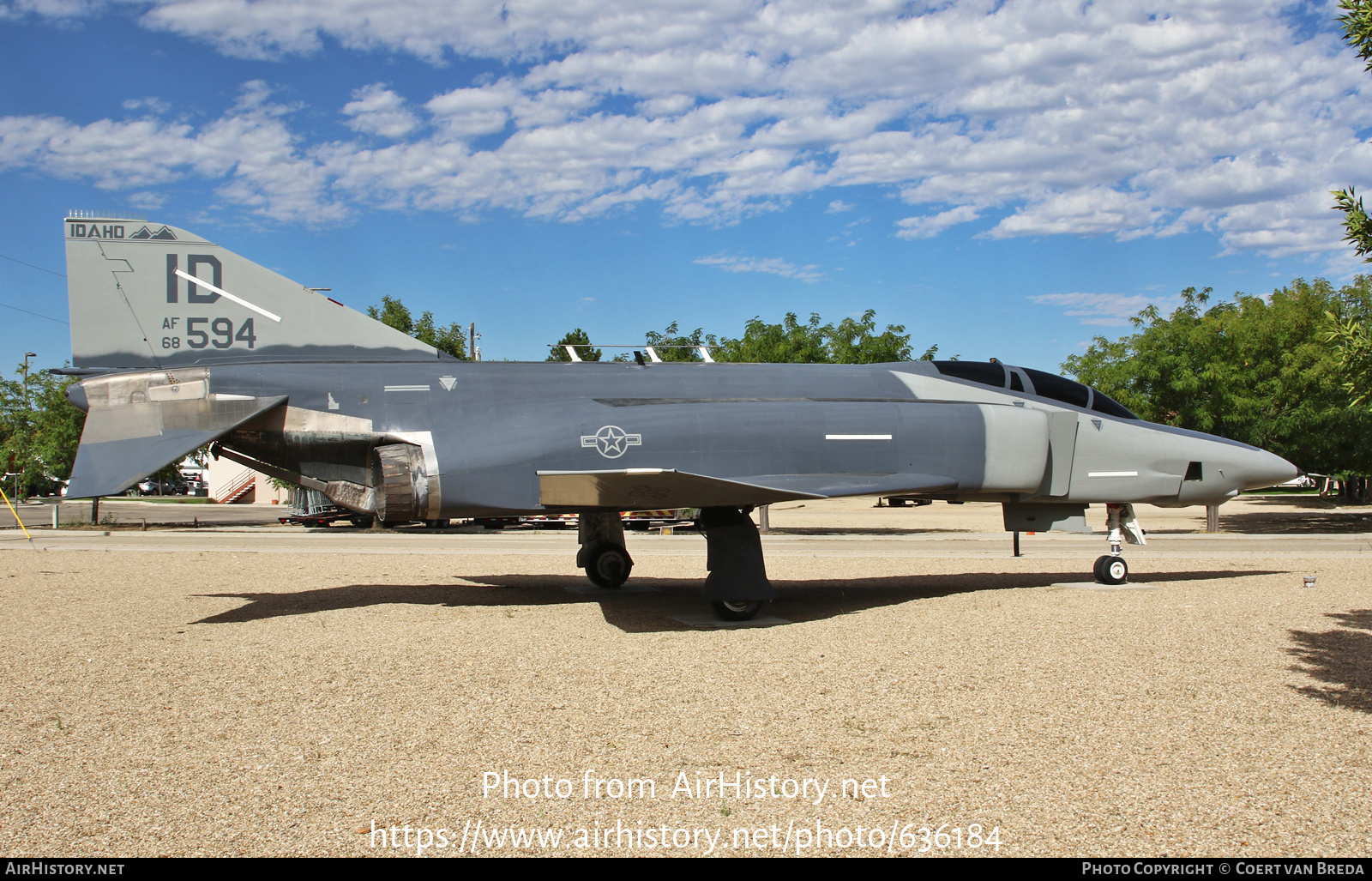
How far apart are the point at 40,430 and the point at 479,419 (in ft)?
114

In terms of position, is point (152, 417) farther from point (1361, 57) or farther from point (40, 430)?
point (40, 430)

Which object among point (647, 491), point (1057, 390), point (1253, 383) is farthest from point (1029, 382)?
point (1253, 383)

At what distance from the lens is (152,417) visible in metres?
9.92

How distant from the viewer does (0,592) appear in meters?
12.4

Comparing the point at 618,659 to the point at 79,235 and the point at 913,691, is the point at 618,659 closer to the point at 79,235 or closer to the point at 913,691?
the point at 913,691

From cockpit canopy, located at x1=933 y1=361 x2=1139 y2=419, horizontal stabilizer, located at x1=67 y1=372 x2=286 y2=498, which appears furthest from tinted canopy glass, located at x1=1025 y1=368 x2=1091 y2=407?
horizontal stabilizer, located at x1=67 y1=372 x2=286 y2=498

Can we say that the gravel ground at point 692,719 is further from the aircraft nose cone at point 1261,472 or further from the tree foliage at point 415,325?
the tree foliage at point 415,325

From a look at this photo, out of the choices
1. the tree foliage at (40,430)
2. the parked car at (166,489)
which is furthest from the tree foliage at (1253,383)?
the parked car at (166,489)

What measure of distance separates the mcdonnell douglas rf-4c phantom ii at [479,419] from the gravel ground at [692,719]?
1573 millimetres

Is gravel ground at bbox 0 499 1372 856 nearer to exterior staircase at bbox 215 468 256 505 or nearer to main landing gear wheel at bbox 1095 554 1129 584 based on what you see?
main landing gear wheel at bbox 1095 554 1129 584

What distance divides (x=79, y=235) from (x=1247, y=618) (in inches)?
581

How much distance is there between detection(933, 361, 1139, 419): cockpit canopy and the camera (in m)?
11.9

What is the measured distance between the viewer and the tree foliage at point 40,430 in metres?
31.4

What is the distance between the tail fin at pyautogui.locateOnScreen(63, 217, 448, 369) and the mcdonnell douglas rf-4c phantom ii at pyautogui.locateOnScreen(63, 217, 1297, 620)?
0.07 ft
